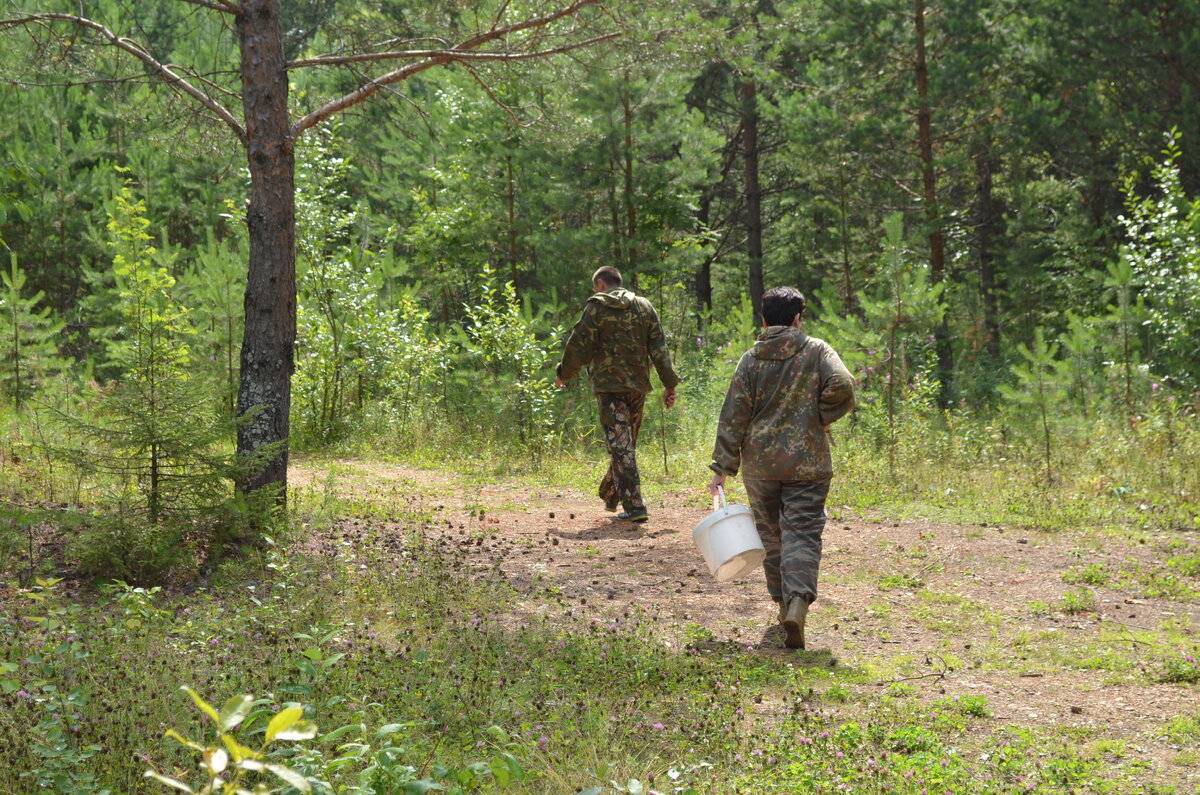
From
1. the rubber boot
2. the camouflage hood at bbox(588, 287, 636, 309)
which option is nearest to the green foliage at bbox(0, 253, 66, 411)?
the camouflage hood at bbox(588, 287, 636, 309)

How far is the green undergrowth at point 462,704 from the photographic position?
3.44 m

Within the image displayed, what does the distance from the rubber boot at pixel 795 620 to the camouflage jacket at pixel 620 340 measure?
11.3ft

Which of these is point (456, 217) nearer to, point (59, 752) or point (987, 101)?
point (987, 101)

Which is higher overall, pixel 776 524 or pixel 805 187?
pixel 805 187

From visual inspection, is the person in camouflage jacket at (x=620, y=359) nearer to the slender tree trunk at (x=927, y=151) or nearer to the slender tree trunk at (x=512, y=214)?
the slender tree trunk at (x=512, y=214)

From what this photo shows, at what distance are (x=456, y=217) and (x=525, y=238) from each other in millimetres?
2210

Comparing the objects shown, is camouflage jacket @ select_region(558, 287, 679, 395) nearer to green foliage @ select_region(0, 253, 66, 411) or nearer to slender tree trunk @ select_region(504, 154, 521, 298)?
slender tree trunk @ select_region(504, 154, 521, 298)

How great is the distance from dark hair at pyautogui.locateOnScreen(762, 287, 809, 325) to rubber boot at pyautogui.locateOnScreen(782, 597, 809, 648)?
152 cm

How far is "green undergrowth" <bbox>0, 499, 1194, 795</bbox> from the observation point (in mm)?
3443

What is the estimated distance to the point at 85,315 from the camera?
1872cm

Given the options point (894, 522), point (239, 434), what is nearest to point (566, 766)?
point (239, 434)

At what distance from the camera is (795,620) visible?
5438mm

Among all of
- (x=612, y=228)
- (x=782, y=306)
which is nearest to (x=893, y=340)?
(x=612, y=228)

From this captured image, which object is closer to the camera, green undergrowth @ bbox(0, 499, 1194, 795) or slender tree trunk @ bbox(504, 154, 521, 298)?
green undergrowth @ bbox(0, 499, 1194, 795)
